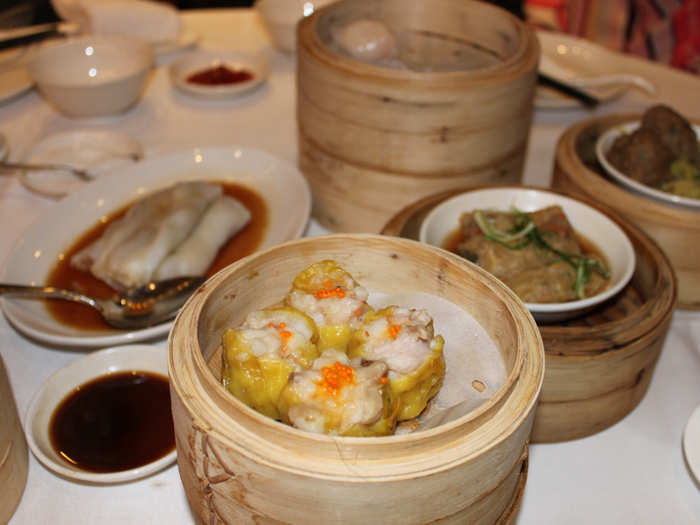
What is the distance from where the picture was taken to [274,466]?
0.83m

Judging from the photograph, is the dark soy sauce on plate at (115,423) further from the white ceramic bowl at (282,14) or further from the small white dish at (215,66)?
the white ceramic bowl at (282,14)

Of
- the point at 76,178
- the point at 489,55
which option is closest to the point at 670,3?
the point at 489,55

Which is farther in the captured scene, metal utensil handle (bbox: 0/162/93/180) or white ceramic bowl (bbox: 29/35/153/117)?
white ceramic bowl (bbox: 29/35/153/117)

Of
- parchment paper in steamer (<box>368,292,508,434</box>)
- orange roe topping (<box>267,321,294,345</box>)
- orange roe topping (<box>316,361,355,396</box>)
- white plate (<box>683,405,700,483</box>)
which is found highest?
orange roe topping (<box>316,361,355,396</box>)

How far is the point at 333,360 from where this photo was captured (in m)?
0.98

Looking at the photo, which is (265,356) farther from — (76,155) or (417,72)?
(76,155)

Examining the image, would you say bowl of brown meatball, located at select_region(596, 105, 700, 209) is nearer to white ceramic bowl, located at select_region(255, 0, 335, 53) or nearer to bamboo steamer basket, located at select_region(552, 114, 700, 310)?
bamboo steamer basket, located at select_region(552, 114, 700, 310)

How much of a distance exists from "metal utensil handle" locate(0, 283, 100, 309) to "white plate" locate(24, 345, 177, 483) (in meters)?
0.22

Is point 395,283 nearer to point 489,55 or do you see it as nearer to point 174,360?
point 174,360

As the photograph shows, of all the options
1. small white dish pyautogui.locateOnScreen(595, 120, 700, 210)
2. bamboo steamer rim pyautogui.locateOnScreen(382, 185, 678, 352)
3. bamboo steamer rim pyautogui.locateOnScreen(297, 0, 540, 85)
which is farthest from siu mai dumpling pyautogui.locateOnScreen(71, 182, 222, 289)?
small white dish pyautogui.locateOnScreen(595, 120, 700, 210)

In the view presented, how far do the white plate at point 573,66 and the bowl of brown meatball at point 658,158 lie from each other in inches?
26.5

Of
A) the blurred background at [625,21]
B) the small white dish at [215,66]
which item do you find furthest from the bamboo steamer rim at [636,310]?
the blurred background at [625,21]

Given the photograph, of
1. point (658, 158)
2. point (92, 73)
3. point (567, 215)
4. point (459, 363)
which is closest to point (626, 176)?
point (658, 158)

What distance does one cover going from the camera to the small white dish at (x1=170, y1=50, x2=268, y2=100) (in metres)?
2.73
